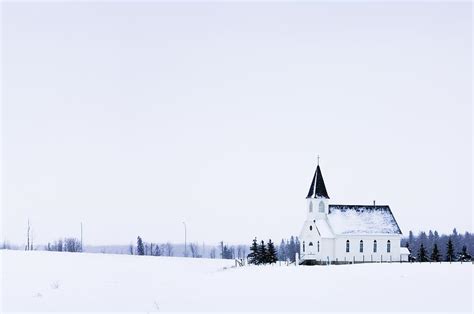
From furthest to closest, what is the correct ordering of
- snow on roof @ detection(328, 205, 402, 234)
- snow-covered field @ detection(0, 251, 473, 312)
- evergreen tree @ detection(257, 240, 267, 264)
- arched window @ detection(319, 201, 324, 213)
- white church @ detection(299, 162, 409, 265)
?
1. arched window @ detection(319, 201, 324, 213)
2. snow on roof @ detection(328, 205, 402, 234)
3. white church @ detection(299, 162, 409, 265)
4. evergreen tree @ detection(257, 240, 267, 264)
5. snow-covered field @ detection(0, 251, 473, 312)

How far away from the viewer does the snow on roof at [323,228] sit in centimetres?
6700

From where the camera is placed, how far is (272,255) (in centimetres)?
6750

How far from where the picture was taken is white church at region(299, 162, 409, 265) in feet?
221

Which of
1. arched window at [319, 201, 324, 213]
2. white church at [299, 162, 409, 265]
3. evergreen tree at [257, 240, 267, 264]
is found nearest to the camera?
evergreen tree at [257, 240, 267, 264]

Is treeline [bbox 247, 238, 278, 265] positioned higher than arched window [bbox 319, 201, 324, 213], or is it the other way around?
arched window [bbox 319, 201, 324, 213]

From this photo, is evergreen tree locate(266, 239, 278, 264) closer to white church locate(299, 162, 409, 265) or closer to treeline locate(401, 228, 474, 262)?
white church locate(299, 162, 409, 265)

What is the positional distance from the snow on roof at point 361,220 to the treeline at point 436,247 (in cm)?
686

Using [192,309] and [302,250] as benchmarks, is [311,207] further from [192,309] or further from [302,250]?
A: [192,309]

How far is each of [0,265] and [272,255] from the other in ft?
116

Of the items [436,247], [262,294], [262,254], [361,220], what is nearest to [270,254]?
[262,254]

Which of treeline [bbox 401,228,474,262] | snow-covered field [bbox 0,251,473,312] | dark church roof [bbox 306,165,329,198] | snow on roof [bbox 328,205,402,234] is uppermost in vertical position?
dark church roof [bbox 306,165,329,198]

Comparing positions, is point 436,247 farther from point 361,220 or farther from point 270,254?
point 270,254

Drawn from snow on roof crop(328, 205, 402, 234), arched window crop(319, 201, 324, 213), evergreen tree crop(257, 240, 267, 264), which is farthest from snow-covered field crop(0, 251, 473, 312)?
arched window crop(319, 201, 324, 213)

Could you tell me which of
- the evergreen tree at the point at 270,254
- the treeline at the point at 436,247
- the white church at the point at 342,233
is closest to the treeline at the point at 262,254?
the evergreen tree at the point at 270,254
